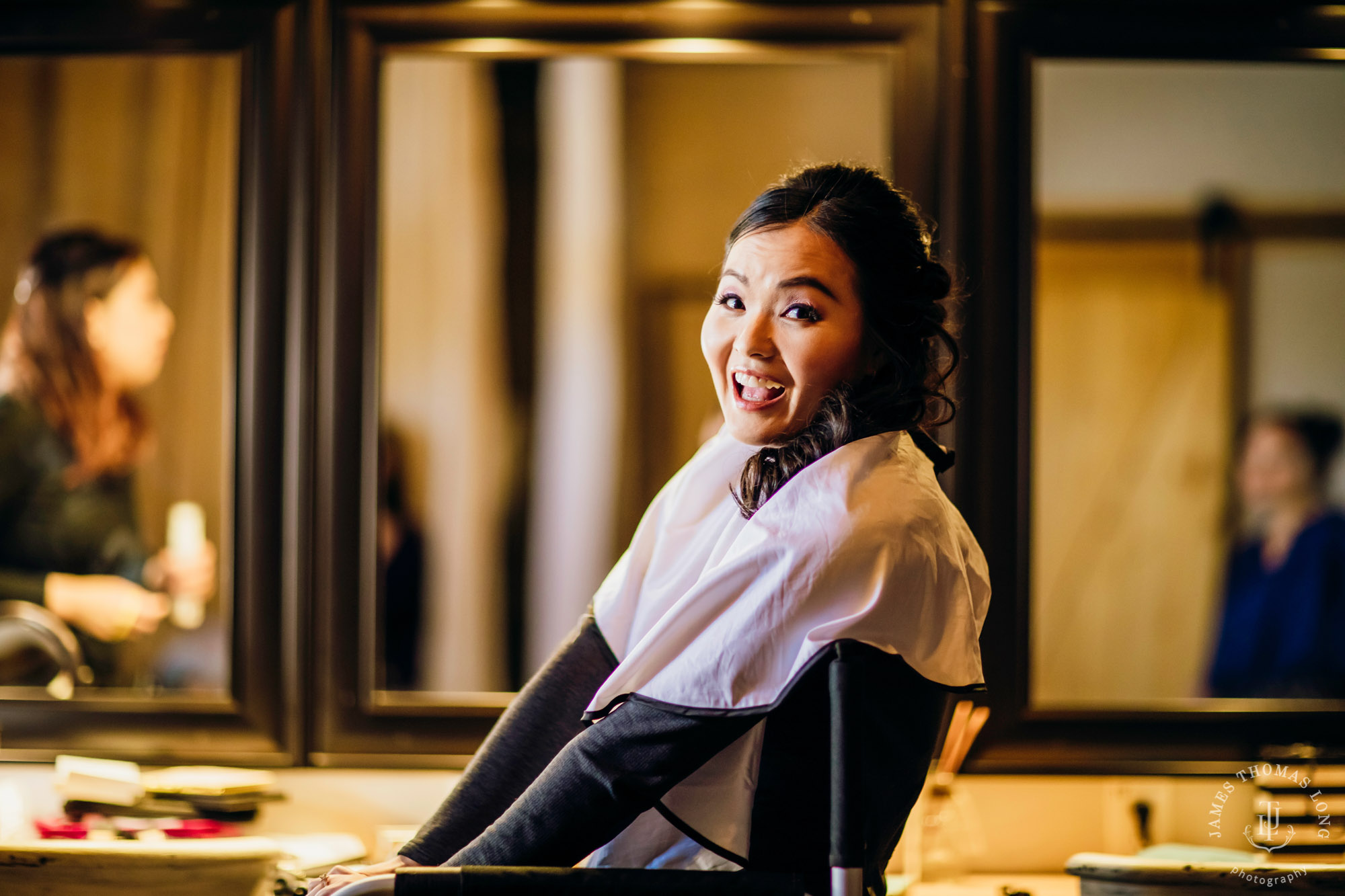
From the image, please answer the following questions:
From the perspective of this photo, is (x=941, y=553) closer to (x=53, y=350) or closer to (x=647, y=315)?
(x=647, y=315)

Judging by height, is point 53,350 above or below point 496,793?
above

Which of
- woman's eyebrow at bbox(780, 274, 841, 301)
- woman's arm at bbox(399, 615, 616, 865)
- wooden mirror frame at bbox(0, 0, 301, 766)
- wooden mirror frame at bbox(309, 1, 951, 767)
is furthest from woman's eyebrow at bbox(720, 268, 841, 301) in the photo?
wooden mirror frame at bbox(0, 0, 301, 766)

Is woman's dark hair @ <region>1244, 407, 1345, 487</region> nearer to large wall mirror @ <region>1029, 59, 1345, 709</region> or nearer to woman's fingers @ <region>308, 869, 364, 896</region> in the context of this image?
large wall mirror @ <region>1029, 59, 1345, 709</region>

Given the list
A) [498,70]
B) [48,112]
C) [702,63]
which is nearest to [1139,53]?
[702,63]

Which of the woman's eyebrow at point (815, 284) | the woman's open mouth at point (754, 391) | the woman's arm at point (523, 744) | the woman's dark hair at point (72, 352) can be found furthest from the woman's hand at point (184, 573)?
the woman's eyebrow at point (815, 284)

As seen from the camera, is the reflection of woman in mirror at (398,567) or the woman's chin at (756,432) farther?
the reflection of woman in mirror at (398,567)

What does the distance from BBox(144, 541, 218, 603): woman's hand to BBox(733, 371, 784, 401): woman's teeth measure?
1080mm

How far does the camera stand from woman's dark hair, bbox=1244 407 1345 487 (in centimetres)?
162

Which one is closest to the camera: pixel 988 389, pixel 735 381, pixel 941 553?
pixel 941 553

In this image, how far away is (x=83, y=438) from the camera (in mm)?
1664

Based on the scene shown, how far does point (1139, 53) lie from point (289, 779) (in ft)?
6.08

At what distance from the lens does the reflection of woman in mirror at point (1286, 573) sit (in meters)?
1.61

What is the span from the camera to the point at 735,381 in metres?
0.99

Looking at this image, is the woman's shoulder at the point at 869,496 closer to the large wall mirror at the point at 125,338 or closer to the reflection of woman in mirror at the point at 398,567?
the reflection of woman in mirror at the point at 398,567
